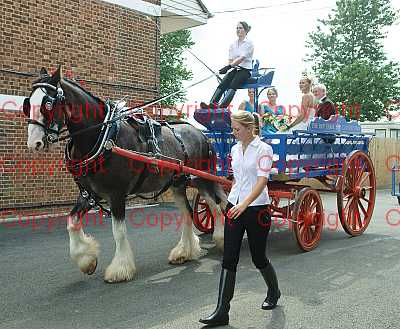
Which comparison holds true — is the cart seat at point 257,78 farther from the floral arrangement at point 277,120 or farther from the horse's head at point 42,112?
the horse's head at point 42,112

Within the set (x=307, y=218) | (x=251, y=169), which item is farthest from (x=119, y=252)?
(x=307, y=218)

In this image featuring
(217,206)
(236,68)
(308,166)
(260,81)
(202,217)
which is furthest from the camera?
(202,217)

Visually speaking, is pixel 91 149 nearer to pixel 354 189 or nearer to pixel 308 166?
pixel 308 166

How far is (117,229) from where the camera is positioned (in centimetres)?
518

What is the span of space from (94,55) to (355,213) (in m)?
6.60

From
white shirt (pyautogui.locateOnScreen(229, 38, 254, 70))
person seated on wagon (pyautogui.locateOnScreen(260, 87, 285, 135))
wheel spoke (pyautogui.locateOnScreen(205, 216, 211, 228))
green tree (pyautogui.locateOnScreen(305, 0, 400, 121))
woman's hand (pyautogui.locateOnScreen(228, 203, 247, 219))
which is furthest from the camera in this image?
green tree (pyautogui.locateOnScreen(305, 0, 400, 121))

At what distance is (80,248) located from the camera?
524 cm

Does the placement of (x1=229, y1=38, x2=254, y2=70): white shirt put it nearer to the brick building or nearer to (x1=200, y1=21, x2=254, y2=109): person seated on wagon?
(x1=200, y1=21, x2=254, y2=109): person seated on wagon

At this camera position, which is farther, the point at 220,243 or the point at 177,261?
the point at 220,243

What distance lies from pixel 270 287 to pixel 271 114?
3893mm

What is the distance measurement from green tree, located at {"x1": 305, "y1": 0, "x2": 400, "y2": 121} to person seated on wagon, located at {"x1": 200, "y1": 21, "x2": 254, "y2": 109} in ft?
85.1

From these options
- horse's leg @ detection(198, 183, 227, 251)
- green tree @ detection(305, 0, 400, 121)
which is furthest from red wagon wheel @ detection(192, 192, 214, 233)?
green tree @ detection(305, 0, 400, 121)

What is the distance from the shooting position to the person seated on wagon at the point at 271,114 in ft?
23.7

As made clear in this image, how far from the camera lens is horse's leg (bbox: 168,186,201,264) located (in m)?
6.05
